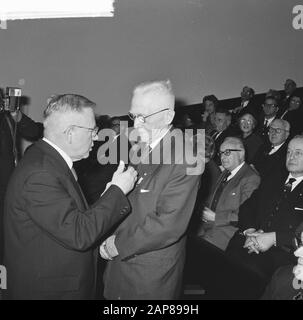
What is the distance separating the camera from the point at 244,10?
6559 millimetres

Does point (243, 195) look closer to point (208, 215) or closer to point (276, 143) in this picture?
point (208, 215)

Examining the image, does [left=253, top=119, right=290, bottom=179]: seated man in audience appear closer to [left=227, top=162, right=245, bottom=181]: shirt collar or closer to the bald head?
the bald head

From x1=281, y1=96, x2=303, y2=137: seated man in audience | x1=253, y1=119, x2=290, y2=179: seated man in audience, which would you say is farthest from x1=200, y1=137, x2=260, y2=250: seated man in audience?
x1=281, y1=96, x2=303, y2=137: seated man in audience

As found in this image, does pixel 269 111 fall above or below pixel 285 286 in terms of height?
above

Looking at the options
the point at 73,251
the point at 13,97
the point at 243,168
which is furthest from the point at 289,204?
the point at 13,97

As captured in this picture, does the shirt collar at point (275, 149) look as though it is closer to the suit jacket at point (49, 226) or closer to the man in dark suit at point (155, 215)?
the man in dark suit at point (155, 215)

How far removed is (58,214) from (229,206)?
2.20m

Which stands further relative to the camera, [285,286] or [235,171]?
[235,171]

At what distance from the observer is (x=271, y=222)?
114 inches

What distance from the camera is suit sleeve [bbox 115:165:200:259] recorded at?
1.68 meters

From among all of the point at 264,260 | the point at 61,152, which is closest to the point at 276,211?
the point at 264,260

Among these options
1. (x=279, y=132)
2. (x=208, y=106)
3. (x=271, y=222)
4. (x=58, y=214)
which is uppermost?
(x=208, y=106)
